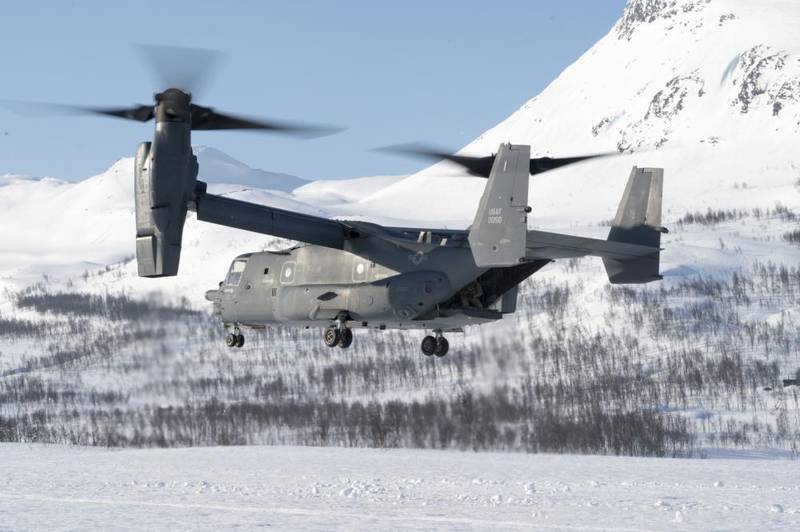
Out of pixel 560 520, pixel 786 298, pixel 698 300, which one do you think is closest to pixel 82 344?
pixel 698 300

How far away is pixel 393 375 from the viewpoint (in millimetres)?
144875

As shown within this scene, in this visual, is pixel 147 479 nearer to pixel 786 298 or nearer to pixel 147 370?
pixel 147 370

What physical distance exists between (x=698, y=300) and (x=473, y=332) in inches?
1283

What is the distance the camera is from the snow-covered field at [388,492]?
55.9 metres

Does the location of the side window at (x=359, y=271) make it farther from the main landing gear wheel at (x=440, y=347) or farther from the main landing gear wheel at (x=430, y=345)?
the main landing gear wheel at (x=440, y=347)

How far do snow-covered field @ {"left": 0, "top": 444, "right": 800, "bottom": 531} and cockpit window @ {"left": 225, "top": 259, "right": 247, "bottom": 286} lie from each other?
37.3ft

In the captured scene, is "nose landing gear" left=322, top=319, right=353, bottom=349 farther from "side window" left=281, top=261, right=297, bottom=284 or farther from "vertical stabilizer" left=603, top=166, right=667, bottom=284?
"vertical stabilizer" left=603, top=166, right=667, bottom=284

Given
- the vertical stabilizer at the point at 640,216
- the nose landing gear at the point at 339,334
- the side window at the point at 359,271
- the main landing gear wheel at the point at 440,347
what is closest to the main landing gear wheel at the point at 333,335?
the nose landing gear at the point at 339,334

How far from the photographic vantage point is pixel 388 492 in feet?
221

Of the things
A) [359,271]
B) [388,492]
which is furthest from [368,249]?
[388,492]

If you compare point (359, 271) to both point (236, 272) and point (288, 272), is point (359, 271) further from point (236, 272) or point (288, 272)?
point (236, 272)

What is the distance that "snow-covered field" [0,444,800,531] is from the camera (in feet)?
183

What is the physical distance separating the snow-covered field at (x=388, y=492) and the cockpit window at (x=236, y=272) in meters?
11.4

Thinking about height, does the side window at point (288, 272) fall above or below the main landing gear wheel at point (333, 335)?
above
